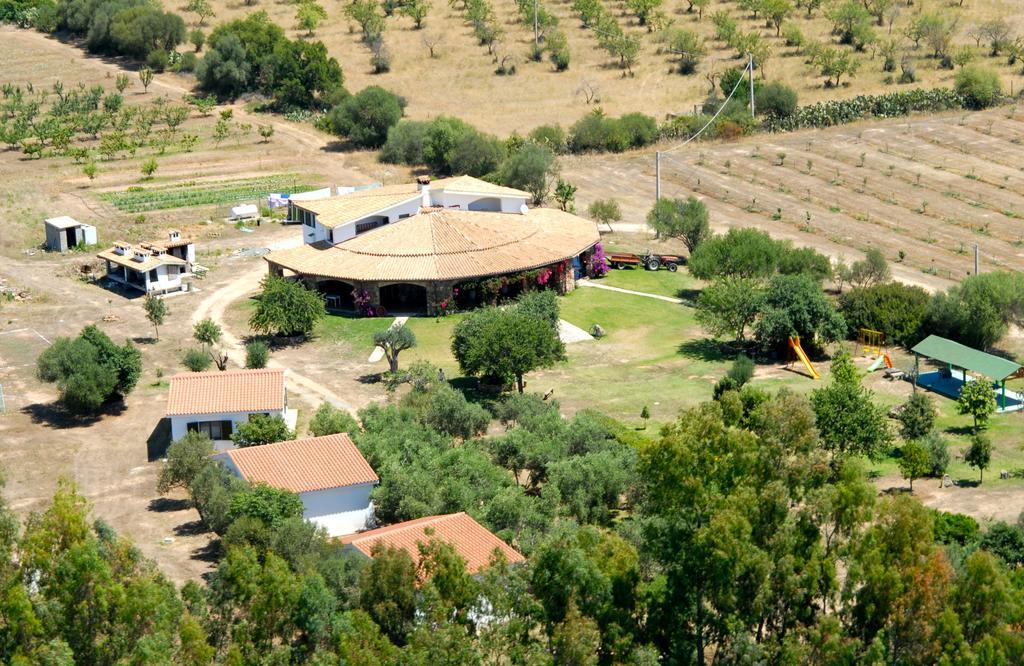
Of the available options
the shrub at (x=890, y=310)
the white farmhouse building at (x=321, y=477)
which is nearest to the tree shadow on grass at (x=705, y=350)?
the shrub at (x=890, y=310)

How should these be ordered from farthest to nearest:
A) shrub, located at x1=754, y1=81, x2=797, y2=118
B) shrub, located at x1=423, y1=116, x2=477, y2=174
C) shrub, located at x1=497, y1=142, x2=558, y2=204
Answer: shrub, located at x1=754, y1=81, x2=797, y2=118
shrub, located at x1=423, y1=116, x2=477, y2=174
shrub, located at x1=497, y1=142, x2=558, y2=204

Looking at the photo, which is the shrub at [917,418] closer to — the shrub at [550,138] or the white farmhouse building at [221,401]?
the white farmhouse building at [221,401]

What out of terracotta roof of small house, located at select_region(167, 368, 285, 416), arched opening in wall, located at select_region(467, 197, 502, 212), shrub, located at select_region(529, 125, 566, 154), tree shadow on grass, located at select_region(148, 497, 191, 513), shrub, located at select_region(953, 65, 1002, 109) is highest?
shrub, located at select_region(953, 65, 1002, 109)

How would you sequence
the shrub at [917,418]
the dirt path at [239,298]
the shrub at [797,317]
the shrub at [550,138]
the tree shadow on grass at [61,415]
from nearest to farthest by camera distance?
1. the shrub at [917,418]
2. the tree shadow on grass at [61,415]
3. the dirt path at [239,298]
4. the shrub at [797,317]
5. the shrub at [550,138]

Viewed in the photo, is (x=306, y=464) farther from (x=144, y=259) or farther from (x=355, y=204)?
(x=355, y=204)

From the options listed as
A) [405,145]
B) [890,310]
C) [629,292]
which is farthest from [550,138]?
[890,310]

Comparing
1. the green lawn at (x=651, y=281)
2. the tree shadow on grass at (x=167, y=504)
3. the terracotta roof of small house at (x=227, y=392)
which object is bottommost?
the tree shadow on grass at (x=167, y=504)

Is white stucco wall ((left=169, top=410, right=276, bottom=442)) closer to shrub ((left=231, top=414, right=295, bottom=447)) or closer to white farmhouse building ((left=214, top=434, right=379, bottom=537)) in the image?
shrub ((left=231, top=414, right=295, bottom=447))

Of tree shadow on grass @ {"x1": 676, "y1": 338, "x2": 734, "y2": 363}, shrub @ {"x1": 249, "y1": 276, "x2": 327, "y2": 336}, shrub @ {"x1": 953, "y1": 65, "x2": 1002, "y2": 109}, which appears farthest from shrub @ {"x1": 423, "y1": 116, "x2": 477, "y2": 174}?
shrub @ {"x1": 953, "y1": 65, "x2": 1002, "y2": 109}
